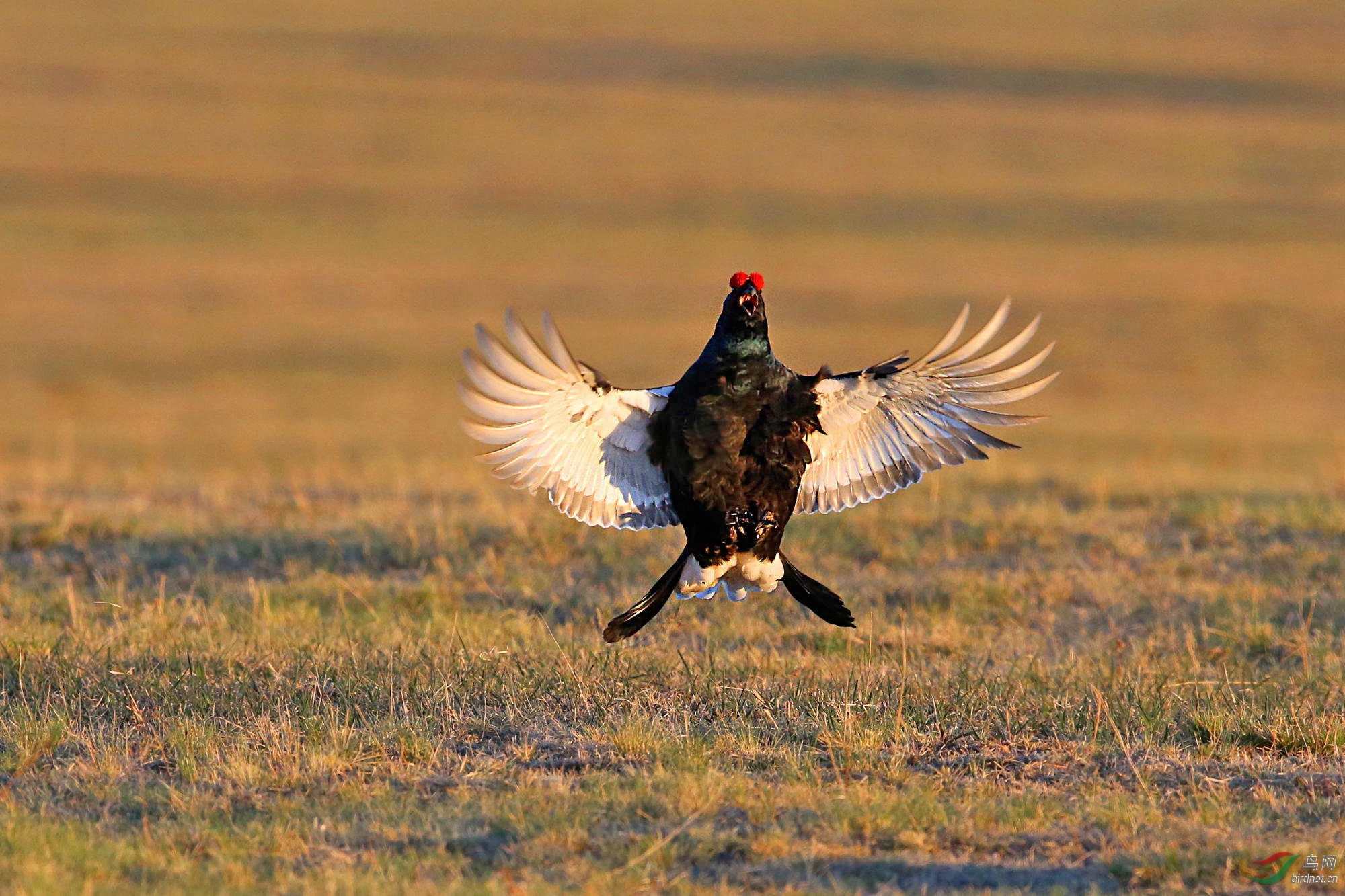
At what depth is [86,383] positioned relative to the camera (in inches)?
1099

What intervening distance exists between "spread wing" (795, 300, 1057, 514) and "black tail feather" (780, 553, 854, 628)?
0.37 m

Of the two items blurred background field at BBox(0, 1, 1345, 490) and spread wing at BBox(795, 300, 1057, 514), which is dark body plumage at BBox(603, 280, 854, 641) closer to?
spread wing at BBox(795, 300, 1057, 514)

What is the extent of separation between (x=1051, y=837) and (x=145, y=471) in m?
11.3

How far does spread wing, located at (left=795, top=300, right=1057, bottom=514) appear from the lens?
24.5ft

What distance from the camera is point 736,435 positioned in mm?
7324

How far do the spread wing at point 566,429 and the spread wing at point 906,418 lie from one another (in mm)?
720

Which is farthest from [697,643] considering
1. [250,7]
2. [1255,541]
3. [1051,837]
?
[250,7]

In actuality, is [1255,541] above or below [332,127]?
below

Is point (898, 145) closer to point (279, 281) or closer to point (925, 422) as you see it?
point (279, 281)

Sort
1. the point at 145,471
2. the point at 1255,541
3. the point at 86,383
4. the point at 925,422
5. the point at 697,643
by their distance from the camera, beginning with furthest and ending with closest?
1. the point at 86,383
2. the point at 145,471
3. the point at 1255,541
4. the point at 697,643
5. the point at 925,422

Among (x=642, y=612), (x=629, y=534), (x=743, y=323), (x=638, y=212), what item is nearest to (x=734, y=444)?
(x=743, y=323)

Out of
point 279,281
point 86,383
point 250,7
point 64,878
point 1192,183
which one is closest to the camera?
point 64,878

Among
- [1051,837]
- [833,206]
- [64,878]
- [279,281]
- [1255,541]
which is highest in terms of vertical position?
[833,206]

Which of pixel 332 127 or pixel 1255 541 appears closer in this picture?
pixel 1255 541
